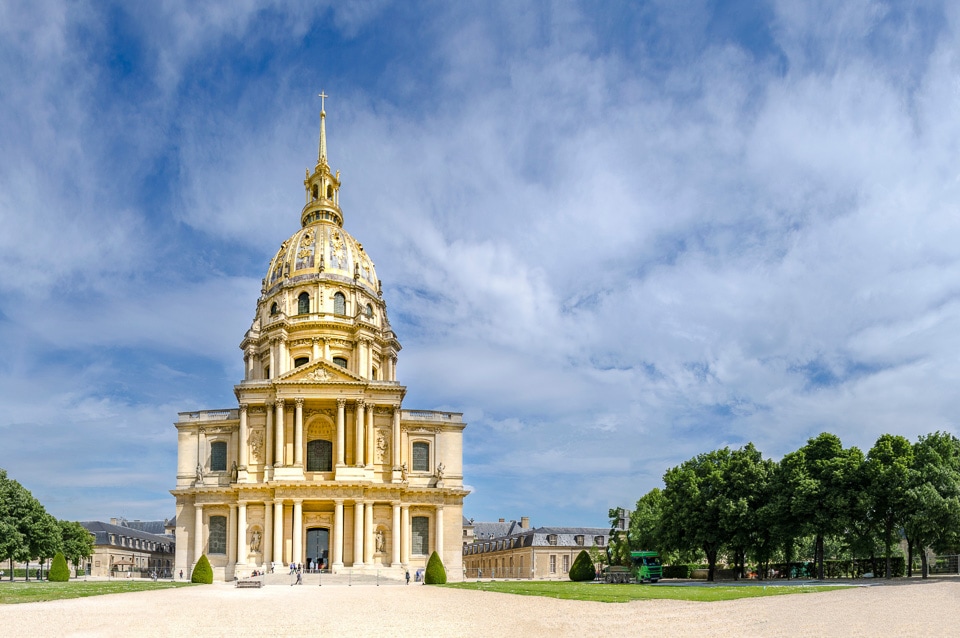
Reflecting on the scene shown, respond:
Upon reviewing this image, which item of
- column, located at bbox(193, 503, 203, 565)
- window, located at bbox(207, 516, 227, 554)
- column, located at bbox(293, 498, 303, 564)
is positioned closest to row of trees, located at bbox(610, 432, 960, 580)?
column, located at bbox(293, 498, 303, 564)

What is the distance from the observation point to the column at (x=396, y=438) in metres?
65.1

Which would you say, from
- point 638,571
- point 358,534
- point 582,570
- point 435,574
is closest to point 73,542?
point 358,534

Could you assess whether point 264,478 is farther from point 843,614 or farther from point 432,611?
point 843,614

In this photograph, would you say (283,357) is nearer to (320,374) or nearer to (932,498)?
(320,374)

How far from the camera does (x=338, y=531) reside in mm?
61750

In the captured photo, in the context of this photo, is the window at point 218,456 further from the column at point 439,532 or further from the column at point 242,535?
the column at point 439,532

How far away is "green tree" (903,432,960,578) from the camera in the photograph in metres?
42.5

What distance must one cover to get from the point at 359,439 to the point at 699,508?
24.9 metres

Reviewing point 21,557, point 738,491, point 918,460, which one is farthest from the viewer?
point 21,557

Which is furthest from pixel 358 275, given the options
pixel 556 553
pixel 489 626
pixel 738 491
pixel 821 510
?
pixel 489 626

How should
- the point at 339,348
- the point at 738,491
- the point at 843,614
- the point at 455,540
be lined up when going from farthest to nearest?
the point at 339,348 → the point at 455,540 → the point at 738,491 → the point at 843,614

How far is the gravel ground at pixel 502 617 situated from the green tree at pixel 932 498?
13.5 meters

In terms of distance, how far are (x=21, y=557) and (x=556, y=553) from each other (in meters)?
47.9

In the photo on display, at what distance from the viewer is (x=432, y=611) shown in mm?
24766
